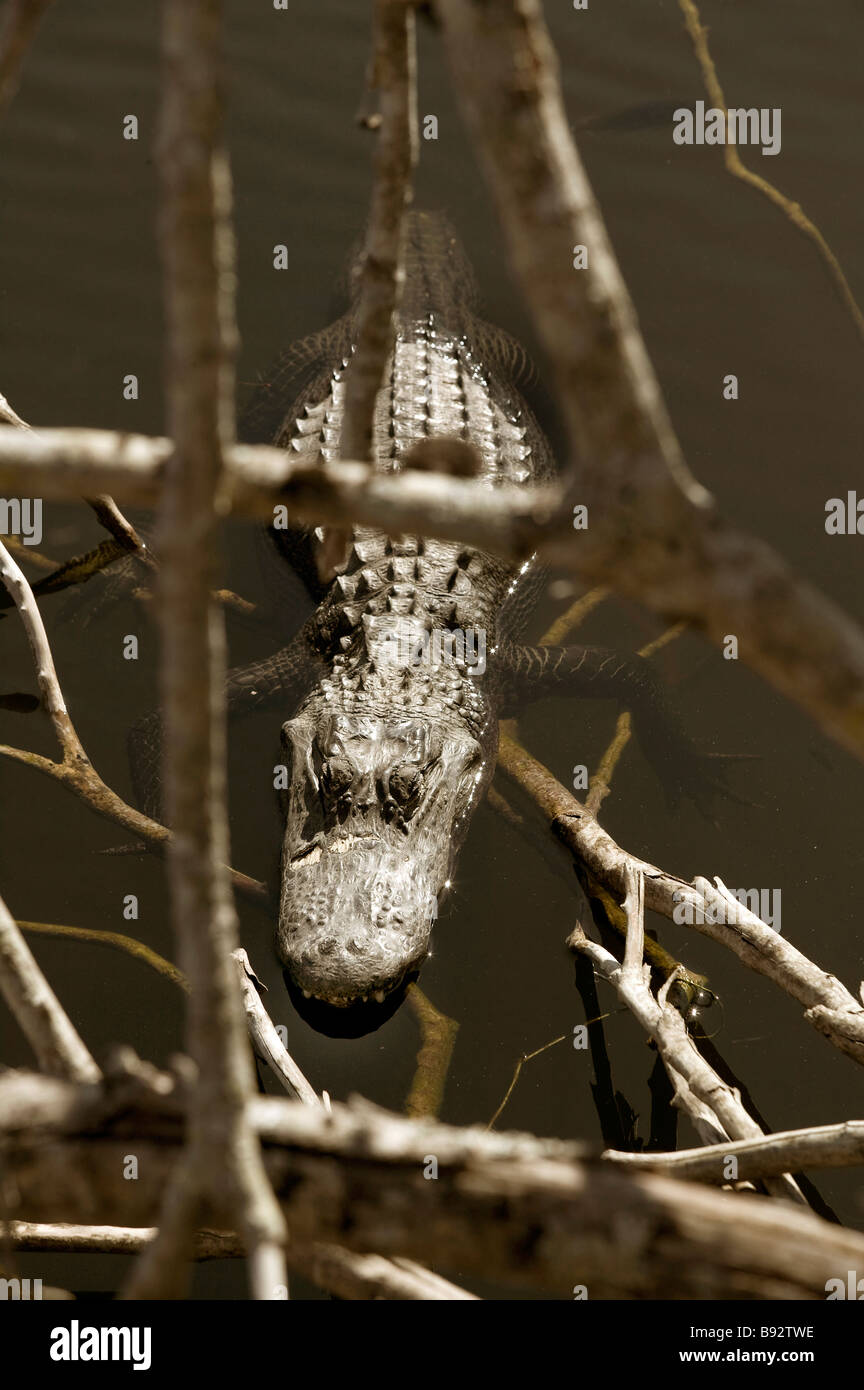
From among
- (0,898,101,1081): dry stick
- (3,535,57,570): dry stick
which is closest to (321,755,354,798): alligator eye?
(3,535,57,570): dry stick

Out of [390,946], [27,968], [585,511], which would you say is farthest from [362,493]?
[390,946]

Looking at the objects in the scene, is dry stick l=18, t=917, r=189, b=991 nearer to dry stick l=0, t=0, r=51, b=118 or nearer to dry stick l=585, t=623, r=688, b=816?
dry stick l=585, t=623, r=688, b=816

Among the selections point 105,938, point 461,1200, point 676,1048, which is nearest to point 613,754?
point 676,1048

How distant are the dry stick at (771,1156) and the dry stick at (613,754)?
1938 millimetres

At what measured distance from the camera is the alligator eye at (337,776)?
3666 millimetres

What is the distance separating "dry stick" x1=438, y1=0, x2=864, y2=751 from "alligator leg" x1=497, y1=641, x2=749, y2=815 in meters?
3.57

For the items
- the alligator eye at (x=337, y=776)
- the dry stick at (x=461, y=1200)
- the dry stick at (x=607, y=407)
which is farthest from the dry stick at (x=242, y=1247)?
the dry stick at (x=607, y=407)

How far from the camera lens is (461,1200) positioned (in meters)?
1.22

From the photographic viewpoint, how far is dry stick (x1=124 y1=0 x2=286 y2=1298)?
0.91 m

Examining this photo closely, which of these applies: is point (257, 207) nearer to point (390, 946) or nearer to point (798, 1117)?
point (390, 946)

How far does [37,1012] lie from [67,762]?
2693 millimetres

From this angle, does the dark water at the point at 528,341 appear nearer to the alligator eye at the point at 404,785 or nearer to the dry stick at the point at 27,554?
the dry stick at the point at 27,554

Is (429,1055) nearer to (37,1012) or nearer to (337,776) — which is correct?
(337,776)

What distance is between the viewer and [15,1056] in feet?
10.5
